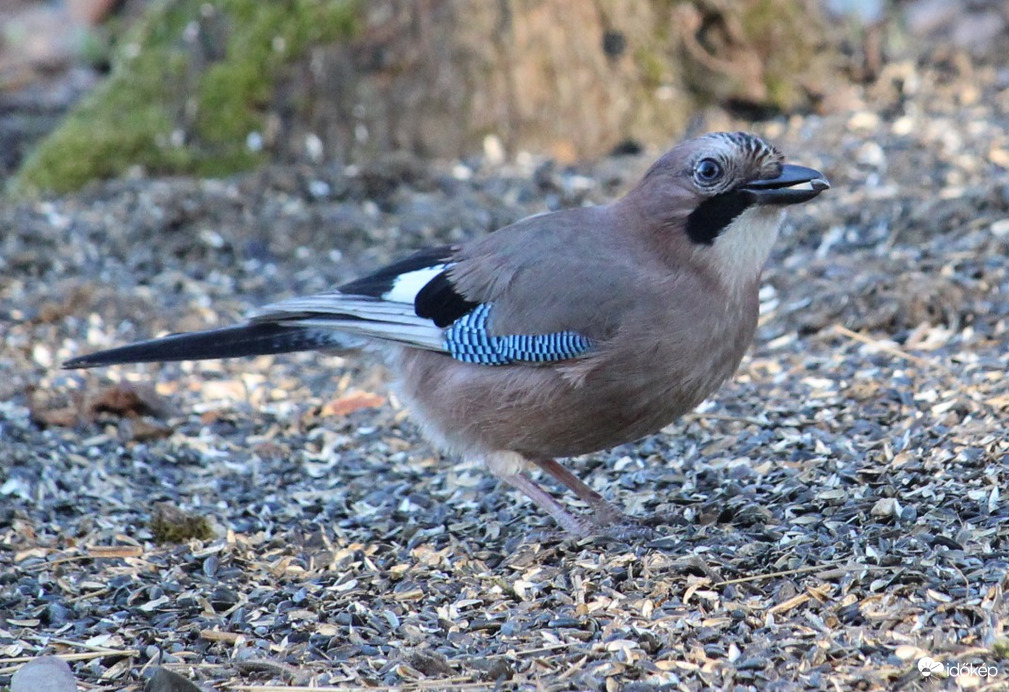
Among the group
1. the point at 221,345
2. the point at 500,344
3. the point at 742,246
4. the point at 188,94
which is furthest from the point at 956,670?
the point at 188,94

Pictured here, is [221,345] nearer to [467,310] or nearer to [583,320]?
[467,310]

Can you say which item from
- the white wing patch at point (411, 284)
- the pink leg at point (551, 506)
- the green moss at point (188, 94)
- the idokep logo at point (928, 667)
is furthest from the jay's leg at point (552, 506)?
the green moss at point (188, 94)

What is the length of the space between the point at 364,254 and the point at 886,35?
12.0ft

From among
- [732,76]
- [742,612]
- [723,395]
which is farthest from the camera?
[732,76]

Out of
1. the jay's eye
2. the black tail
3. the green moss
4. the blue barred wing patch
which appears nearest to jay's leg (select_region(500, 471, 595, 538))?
the blue barred wing patch

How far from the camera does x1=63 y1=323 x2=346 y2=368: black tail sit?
4301 mm

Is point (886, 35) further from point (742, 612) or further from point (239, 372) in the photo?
point (742, 612)

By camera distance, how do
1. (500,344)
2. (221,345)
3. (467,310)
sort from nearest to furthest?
(500,344) → (467,310) → (221,345)

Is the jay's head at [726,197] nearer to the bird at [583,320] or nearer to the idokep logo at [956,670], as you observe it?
the bird at [583,320]

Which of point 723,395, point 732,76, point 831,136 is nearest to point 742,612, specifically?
point 723,395

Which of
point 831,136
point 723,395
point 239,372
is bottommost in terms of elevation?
point 239,372

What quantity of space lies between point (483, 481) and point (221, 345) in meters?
1.04

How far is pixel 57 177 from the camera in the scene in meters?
7.93

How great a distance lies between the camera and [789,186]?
12.5ft
